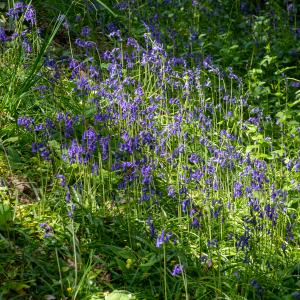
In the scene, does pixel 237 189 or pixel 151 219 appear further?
pixel 237 189

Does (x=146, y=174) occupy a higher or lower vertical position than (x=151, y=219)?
higher

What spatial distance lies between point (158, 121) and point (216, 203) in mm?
1080

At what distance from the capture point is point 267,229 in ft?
12.3

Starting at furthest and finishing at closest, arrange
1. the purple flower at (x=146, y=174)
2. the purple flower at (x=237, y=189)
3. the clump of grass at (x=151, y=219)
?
1. the purple flower at (x=237, y=189)
2. the purple flower at (x=146, y=174)
3. the clump of grass at (x=151, y=219)

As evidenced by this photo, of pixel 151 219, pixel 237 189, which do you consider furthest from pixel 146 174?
pixel 237 189

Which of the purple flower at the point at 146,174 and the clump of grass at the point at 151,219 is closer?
the clump of grass at the point at 151,219

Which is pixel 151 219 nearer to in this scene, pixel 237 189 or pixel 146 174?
pixel 146 174

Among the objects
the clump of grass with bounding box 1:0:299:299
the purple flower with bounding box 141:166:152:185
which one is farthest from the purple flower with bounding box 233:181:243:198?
the purple flower with bounding box 141:166:152:185

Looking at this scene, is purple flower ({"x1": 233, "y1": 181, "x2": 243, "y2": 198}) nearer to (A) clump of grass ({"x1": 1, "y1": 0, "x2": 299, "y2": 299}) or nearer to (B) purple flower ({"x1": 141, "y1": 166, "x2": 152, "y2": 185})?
(A) clump of grass ({"x1": 1, "y1": 0, "x2": 299, "y2": 299})

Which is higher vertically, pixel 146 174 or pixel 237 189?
pixel 146 174

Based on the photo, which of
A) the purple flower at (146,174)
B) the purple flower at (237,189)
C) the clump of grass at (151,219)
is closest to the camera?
the clump of grass at (151,219)

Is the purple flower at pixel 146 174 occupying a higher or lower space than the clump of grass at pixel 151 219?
higher

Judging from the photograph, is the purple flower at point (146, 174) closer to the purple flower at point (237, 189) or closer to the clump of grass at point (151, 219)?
the clump of grass at point (151, 219)

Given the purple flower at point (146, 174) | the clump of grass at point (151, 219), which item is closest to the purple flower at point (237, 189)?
the clump of grass at point (151, 219)
